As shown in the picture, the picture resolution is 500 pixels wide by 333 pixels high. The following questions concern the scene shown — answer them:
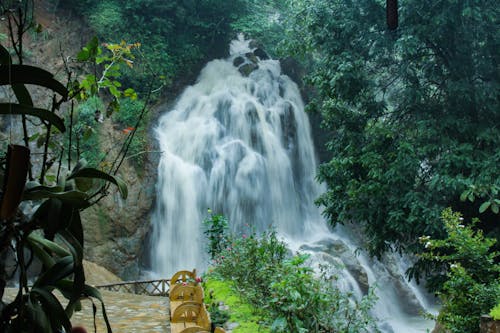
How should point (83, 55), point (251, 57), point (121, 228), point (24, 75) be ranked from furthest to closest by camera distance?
point (251, 57) → point (121, 228) → point (83, 55) → point (24, 75)

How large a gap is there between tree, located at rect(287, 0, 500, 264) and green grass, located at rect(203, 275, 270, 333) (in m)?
3.30

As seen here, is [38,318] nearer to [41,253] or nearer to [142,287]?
[41,253]

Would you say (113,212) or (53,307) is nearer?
(53,307)

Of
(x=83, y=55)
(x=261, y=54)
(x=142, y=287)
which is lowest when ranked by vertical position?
(x=83, y=55)

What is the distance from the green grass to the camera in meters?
5.28

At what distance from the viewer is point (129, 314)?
7.17 m

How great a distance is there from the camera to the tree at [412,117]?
8633mm

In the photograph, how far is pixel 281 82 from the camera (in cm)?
1764

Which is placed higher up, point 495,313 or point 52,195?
point 495,313

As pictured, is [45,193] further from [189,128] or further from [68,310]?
[189,128]

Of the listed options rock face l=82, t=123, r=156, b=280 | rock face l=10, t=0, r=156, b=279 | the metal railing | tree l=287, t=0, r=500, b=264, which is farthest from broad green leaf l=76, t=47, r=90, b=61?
rock face l=82, t=123, r=156, b=280

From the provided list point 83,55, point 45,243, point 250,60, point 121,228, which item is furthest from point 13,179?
point 250,60

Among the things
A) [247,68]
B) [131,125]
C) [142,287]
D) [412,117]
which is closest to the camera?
[142,287]

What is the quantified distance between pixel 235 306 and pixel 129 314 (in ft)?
6.41
